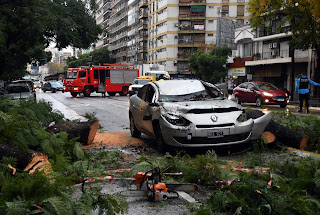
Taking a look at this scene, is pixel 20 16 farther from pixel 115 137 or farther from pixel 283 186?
pixel 283 186

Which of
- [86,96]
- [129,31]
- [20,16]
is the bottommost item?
[86,96]

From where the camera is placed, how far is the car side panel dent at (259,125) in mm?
7446

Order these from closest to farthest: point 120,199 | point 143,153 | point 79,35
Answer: point 120,199 → point 143,153 → point 79,35

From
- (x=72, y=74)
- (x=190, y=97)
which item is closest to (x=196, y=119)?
(x=190, y=97)

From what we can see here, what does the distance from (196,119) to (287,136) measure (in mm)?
2067

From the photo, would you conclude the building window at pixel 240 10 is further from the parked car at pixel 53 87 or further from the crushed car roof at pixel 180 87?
the crushed car roof at pixel 180 87

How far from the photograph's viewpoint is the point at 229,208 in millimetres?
4004

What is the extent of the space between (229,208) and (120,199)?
3.74ft

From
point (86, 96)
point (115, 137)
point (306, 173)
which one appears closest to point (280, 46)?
point (86, 96)

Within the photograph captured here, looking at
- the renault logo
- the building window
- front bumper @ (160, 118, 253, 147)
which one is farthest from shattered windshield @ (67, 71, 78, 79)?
the building window

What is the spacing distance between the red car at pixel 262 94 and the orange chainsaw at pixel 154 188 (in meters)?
20.7

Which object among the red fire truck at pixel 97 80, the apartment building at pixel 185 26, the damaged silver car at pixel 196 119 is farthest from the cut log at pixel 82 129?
the apartment building at pixel 185 26

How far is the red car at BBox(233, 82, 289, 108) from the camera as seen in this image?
24219 millimetres

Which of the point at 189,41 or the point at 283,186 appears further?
the point at 189,41
